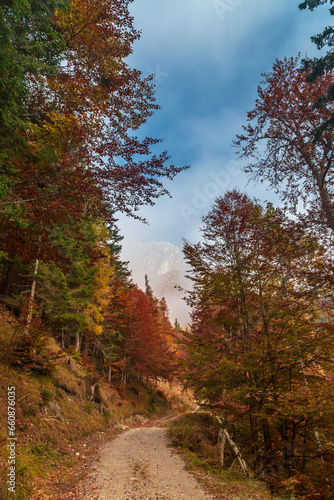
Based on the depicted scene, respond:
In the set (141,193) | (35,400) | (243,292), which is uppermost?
(141,193)

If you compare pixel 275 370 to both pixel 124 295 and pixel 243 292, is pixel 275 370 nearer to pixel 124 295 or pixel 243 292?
pixel 243 292

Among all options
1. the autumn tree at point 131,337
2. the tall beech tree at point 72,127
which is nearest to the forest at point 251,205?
the tall beech tree at point 72,127

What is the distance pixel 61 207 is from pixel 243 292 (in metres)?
6.52

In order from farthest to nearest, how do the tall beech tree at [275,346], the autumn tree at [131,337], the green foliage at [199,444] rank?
the autumn tree at [131,337] → the green foliage at [199,444] → the tall beech tree at [275,346]

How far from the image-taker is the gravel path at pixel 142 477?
→ 18.8 ft

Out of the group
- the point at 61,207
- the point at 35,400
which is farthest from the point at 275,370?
the point at 35,400

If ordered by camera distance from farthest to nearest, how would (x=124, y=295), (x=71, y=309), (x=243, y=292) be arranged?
1. (x=124, y=295)
2. (x=71, y=309)
3. (x=243, y=292)

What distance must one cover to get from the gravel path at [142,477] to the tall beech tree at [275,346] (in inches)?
88.4

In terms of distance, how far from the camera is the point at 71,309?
16172mm

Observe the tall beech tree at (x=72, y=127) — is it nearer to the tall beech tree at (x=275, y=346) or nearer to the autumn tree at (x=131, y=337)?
the tall beech tree at (x=275, y=346)

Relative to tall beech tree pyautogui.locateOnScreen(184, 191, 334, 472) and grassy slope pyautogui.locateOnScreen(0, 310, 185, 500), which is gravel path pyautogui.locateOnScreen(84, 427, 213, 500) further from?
tall beech tree pyautogui.locateOnScreen(184, 191, 334, 472)

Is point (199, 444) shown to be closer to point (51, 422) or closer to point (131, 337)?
point (51, 422)

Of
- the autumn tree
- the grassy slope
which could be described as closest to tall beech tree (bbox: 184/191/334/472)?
the grassy slope

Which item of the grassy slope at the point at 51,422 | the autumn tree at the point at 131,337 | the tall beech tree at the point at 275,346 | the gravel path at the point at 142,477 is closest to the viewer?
the grassy slope at the point at 51,422
